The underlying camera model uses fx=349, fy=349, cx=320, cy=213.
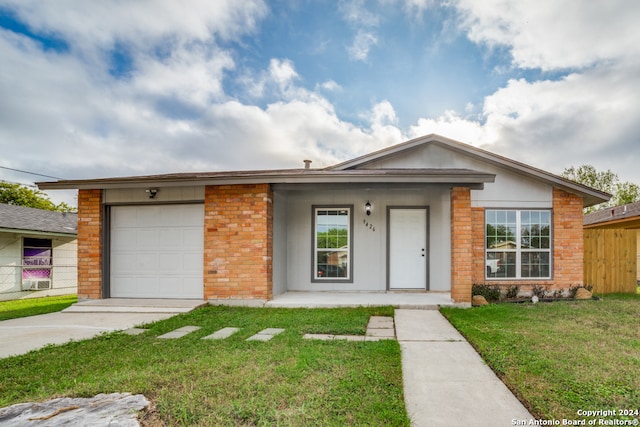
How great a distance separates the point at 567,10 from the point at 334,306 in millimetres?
8428

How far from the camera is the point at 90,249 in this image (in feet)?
24.8

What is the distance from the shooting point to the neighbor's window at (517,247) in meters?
8.52

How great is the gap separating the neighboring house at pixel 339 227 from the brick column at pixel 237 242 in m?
0.02

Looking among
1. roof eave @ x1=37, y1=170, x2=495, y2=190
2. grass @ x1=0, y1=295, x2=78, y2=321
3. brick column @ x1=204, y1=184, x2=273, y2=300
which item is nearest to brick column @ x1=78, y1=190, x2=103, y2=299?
roof eave @ x1=37, y1=170, x2=495, y2=190

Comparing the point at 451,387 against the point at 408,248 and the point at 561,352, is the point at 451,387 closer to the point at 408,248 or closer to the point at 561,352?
the point at 561,352

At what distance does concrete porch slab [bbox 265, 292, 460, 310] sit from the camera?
23.0 feet

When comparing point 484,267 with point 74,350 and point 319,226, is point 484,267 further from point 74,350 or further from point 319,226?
point 74,350

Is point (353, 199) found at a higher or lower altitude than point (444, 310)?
higher

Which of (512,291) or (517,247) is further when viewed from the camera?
(517,247)

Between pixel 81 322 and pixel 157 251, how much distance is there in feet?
6.62

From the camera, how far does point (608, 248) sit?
9.79m

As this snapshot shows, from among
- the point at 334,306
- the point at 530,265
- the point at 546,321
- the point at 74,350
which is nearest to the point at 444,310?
the point at 546,321

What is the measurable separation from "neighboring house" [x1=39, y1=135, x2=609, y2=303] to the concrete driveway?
56 cm

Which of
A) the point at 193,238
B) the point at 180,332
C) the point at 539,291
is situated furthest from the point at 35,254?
the point at 539,291
